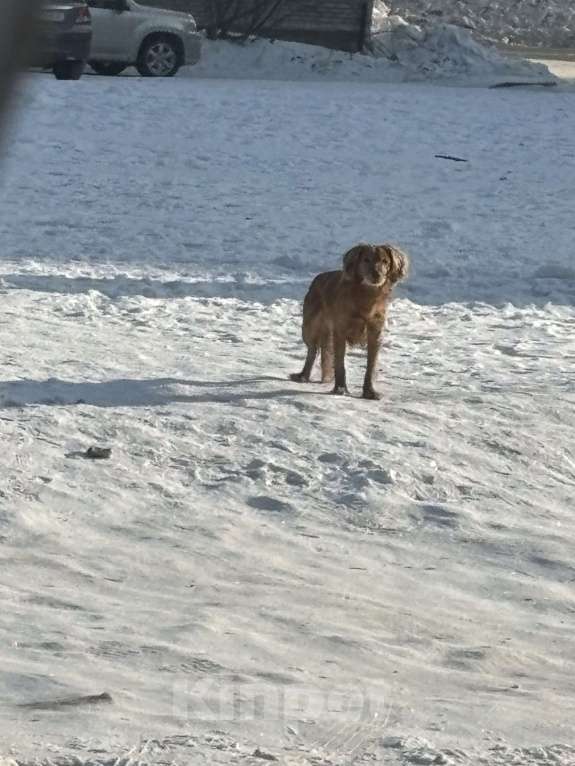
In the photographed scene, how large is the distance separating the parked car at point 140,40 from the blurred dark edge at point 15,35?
951 inches

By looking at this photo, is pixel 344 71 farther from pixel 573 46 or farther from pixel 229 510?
pixel 229 510

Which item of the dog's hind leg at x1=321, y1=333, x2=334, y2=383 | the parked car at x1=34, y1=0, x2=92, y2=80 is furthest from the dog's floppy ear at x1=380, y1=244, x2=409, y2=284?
the parked car at x1=34, y1=0, x2=92, y2=80

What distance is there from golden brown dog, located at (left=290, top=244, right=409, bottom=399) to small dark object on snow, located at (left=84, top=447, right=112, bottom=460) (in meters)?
1.64

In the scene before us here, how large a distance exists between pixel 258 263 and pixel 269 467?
18.2 feet

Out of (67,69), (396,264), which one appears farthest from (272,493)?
(67,69)

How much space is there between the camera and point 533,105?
23.0 m

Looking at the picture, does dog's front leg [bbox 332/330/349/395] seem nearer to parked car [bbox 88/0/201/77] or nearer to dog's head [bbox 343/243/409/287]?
dog's head [bbox 343/243/409/287]

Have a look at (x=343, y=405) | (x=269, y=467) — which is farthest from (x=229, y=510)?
(x=343, y=405)

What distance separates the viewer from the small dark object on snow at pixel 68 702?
173 inches

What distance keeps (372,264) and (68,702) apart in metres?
4.02

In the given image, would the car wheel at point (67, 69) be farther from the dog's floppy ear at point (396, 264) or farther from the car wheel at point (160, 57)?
the dog's floppy ear at point (396, 264)

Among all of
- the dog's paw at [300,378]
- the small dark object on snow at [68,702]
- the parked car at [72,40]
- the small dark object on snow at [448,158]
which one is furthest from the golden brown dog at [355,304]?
the parked car at [72,40]

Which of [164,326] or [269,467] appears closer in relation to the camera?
[269,467]

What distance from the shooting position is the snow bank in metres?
29.3
